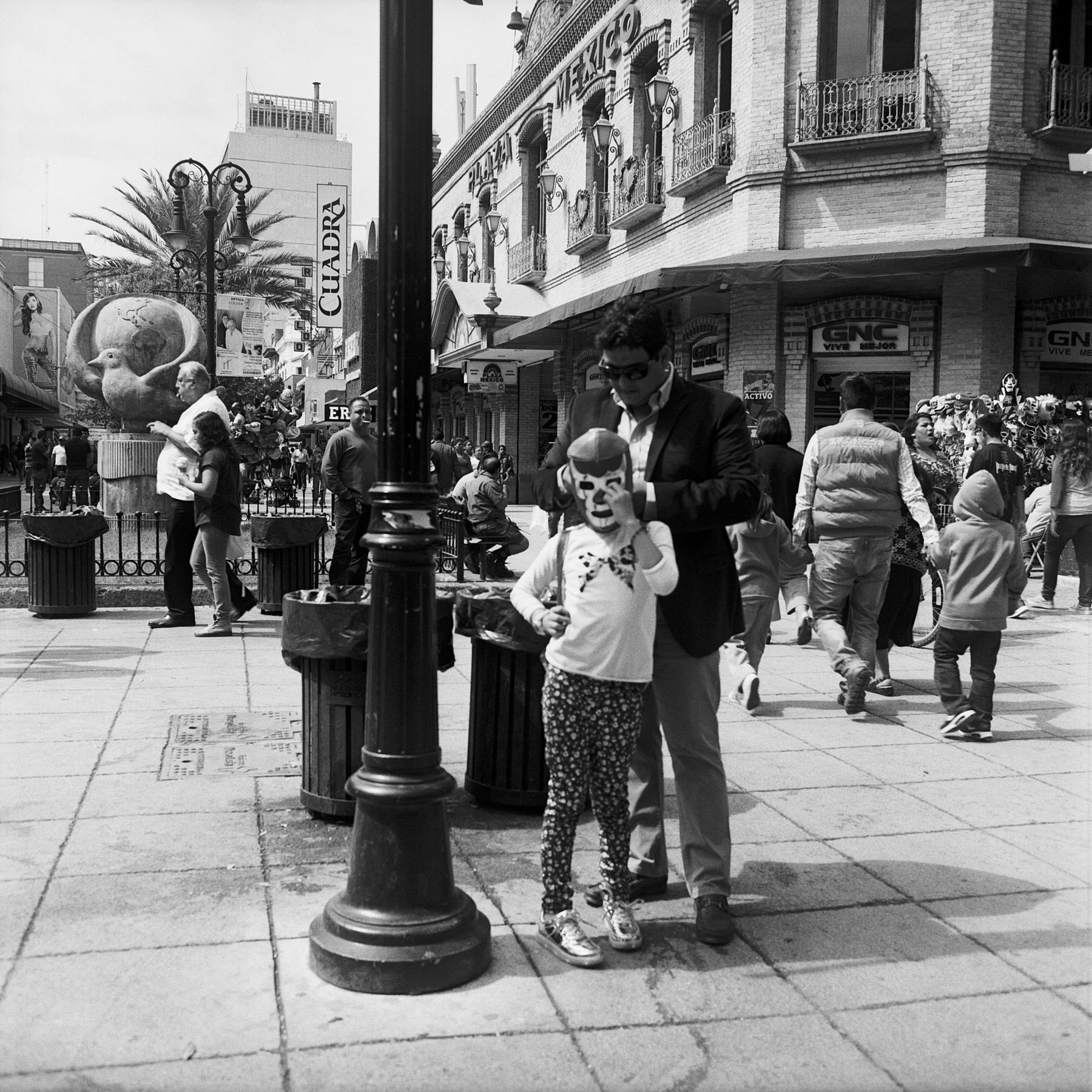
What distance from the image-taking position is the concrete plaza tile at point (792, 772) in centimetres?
541

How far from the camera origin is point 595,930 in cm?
373

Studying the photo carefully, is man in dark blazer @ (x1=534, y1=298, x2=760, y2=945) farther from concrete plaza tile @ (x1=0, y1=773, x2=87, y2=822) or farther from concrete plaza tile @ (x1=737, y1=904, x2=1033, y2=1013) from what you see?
concrete plaza tile @ (x1=0, y1=773, x2=87, y2=822)

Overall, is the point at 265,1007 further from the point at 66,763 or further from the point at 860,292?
the point at 860,292

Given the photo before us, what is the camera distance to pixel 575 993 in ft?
10.8

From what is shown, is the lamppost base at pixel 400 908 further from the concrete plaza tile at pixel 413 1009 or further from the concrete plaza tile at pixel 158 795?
the concrete plaza tile at pixel 158 795

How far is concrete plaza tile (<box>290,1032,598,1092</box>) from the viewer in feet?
9.25

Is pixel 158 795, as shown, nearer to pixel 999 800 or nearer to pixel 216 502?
pixel 999 800

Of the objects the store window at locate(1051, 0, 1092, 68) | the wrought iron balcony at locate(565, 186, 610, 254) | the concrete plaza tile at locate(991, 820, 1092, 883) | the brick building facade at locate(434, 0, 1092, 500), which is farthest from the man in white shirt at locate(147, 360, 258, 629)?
the wrought iron balcony at locate(565, 186, 610, 254)

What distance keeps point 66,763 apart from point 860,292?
14.6 meters

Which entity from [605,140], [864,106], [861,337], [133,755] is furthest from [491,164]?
[133,755]

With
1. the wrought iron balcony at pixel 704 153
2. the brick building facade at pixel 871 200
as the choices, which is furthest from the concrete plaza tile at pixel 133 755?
the wrought iron balcony at pixel 704 153

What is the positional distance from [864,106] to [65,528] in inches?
509

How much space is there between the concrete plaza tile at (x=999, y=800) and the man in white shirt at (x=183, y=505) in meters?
5.92

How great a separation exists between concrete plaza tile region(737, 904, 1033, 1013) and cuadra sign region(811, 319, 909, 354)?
1457cm
